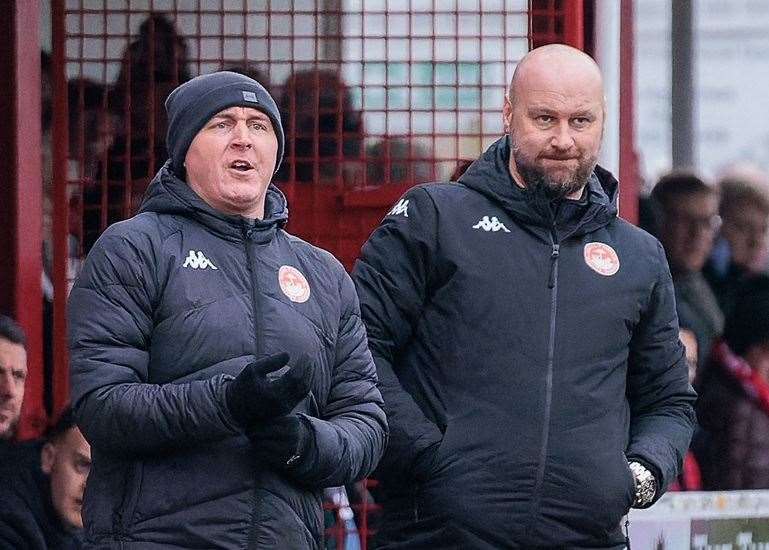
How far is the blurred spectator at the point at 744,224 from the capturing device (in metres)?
8.08

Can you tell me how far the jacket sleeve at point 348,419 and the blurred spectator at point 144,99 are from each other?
165cm

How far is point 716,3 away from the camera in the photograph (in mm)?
12531

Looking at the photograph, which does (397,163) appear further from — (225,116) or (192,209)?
(192,209)

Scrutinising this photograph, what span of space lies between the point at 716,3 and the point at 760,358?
5.75 metres

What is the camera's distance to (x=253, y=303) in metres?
3.83

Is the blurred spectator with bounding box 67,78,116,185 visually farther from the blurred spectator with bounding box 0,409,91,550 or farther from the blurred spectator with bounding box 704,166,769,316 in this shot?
the blurred spectator with bounding box 704,166,769,316

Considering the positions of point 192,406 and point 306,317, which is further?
point 306,317

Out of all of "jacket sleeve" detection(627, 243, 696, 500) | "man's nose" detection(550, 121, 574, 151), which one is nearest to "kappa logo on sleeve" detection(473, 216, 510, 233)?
"man's nose" detection(550, 121, 574, 151)

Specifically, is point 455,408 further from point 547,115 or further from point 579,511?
point 547,115

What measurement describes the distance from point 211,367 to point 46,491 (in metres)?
1.79

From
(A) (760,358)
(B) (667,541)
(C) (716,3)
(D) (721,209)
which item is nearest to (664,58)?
(C) (716,3)

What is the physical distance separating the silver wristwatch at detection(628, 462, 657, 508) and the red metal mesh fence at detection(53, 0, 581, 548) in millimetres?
1219

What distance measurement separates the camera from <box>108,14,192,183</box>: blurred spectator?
5.59 metres

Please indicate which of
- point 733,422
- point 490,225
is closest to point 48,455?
point 490,225
